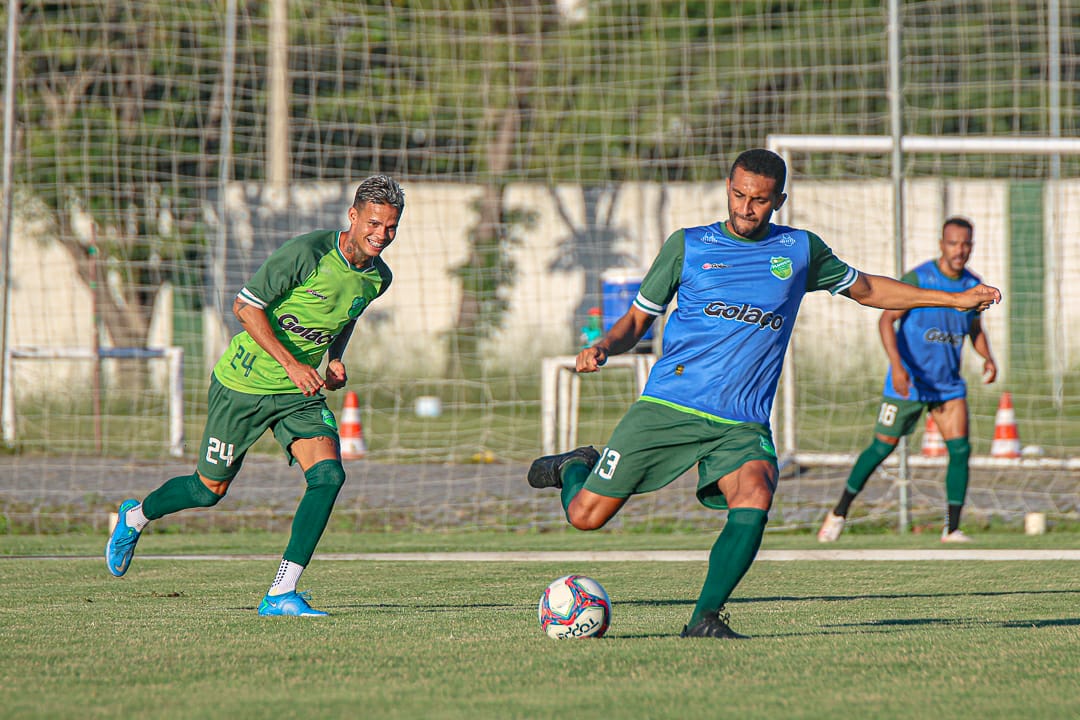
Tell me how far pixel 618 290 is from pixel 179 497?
7940 millimetres

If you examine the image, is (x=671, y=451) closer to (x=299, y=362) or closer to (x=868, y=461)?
(x=299, y=362)

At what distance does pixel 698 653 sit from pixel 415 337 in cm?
1094

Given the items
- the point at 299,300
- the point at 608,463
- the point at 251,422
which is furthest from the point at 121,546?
the point at 608,463

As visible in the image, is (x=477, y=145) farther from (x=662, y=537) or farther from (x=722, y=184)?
(x=662, y=537)

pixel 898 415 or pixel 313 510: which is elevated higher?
pixel 898 415

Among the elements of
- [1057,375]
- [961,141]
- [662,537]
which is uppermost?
[961,141]

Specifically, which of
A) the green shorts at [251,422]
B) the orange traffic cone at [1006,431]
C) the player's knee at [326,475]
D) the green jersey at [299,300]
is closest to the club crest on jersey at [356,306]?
the green jersey at [299,300]

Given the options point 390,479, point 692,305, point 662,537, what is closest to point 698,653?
point 692,305

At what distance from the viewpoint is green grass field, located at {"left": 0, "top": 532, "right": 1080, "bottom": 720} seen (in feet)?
13.8

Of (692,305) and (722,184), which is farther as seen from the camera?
(722,184)

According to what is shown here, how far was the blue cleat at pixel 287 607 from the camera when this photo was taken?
6.26m

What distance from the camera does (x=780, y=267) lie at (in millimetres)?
5863

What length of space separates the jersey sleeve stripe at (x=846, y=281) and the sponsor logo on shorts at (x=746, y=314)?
450 mm

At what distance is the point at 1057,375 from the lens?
1698cm
